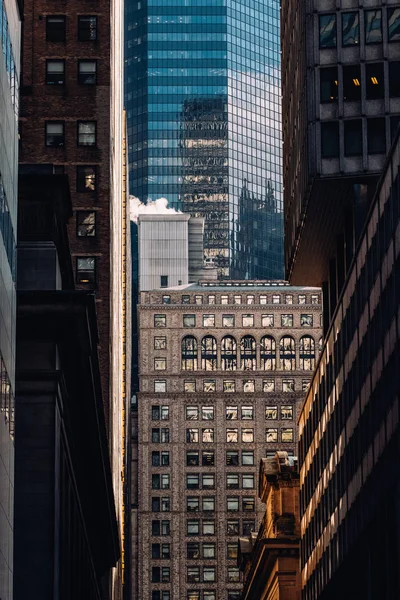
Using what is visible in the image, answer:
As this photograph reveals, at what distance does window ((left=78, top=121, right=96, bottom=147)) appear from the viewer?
130750mm

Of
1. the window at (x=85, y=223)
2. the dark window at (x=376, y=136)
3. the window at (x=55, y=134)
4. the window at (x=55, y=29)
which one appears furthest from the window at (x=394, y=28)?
the window at (x=55, y=29)

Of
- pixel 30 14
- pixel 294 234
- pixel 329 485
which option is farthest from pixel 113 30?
pixel 329 485

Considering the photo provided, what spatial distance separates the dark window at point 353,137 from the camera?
93938mm

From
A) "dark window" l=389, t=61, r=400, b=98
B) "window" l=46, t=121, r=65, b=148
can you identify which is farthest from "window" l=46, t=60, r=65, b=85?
"dark window" l=389, t=61, r=400, b=98

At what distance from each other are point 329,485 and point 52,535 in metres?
36.2

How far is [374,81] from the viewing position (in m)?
94.8

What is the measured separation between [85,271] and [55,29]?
1977 centimetres

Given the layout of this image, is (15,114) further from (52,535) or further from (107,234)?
(107,234)

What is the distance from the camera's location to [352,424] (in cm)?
8775

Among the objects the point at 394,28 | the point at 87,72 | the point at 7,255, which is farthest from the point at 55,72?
the point at 7,255

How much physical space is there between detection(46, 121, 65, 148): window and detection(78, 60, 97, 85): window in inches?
160

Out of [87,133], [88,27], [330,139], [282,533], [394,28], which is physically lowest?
[282,533]

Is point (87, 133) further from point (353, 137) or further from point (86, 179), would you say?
point (353, 137)

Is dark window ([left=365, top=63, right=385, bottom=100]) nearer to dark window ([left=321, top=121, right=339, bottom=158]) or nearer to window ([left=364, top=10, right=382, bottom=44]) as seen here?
window ([left=364, top=10, right=382, bottom=44])
